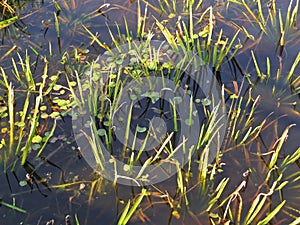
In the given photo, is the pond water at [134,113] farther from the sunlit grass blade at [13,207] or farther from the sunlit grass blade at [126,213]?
the sunlit grass blade at [126,213]

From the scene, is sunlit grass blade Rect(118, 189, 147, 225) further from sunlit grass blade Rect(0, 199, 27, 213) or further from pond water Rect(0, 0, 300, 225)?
sunlit grass blade Rect(0, 199, 27, 213)

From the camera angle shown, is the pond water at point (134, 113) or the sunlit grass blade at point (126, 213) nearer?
the sunlit grass blade at point (126, 213)

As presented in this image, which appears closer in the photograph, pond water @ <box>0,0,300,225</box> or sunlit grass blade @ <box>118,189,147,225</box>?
sunlit grass blade @ <box>118,189,147,225</box>

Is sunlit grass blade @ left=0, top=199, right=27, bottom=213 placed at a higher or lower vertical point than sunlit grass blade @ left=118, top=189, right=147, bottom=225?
lower

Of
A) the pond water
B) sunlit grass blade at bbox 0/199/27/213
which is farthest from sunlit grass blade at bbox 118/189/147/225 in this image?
sunlit grass blade at bbox 0/199/27/213

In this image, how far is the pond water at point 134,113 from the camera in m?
1.66

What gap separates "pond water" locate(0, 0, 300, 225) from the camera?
1.66m

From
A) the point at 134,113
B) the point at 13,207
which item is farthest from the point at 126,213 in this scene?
the point at 134,113

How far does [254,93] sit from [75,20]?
123 cm

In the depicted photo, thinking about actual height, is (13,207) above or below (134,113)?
below

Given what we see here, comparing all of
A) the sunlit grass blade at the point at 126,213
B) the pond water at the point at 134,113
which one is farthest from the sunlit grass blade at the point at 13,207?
the sunlit grass blade at the point at 126,213

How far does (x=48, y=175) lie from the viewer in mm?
1792

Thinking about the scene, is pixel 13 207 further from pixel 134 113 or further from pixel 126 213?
pixel 134 113

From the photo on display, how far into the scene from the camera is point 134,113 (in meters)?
2.04
